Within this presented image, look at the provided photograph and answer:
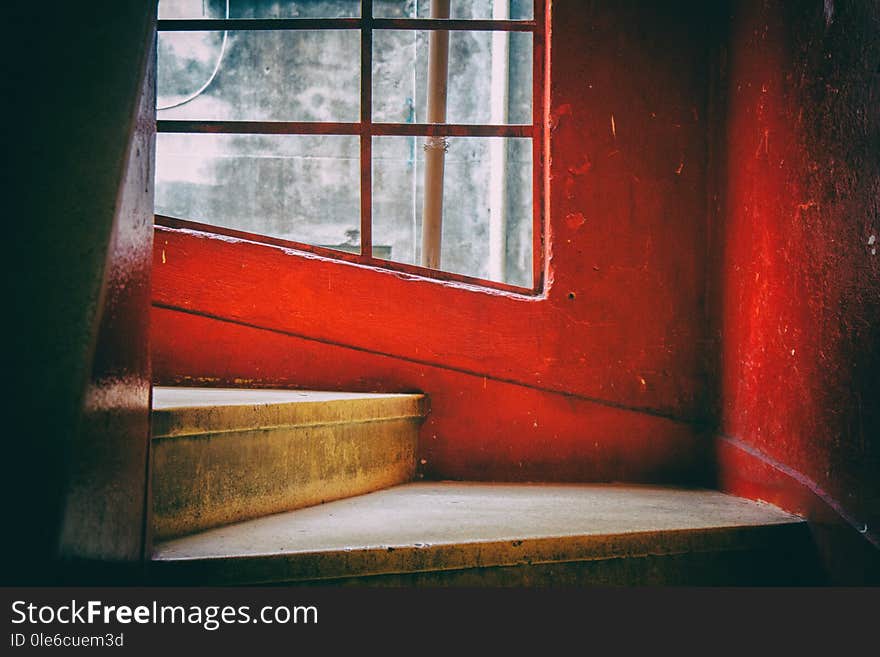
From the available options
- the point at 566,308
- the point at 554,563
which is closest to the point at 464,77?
the point at 566,308

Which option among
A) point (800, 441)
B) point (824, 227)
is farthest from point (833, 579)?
point (824, 227)

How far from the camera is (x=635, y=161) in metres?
2.26

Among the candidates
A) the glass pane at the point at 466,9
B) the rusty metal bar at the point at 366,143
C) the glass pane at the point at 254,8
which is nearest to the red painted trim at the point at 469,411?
the rusty metal bar at the point at 366,143

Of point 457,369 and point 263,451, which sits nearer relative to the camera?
point 263,451

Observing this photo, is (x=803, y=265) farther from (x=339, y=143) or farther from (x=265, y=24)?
(x=339, y=143)

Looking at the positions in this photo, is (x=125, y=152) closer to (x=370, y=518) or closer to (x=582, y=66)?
(x=370, y=518)

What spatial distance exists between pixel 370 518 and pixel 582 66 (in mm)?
1411

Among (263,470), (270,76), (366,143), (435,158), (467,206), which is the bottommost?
(263,470)

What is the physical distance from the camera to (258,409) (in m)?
1.62

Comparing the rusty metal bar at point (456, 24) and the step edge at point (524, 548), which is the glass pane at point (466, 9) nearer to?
the rusty metal bar at point (456, 24)

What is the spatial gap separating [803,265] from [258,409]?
1.21 metres

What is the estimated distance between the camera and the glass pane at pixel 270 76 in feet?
32.5

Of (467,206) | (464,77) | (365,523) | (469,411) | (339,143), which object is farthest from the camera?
(339,143)

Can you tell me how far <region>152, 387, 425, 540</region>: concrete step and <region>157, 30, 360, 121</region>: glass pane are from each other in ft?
27.8
